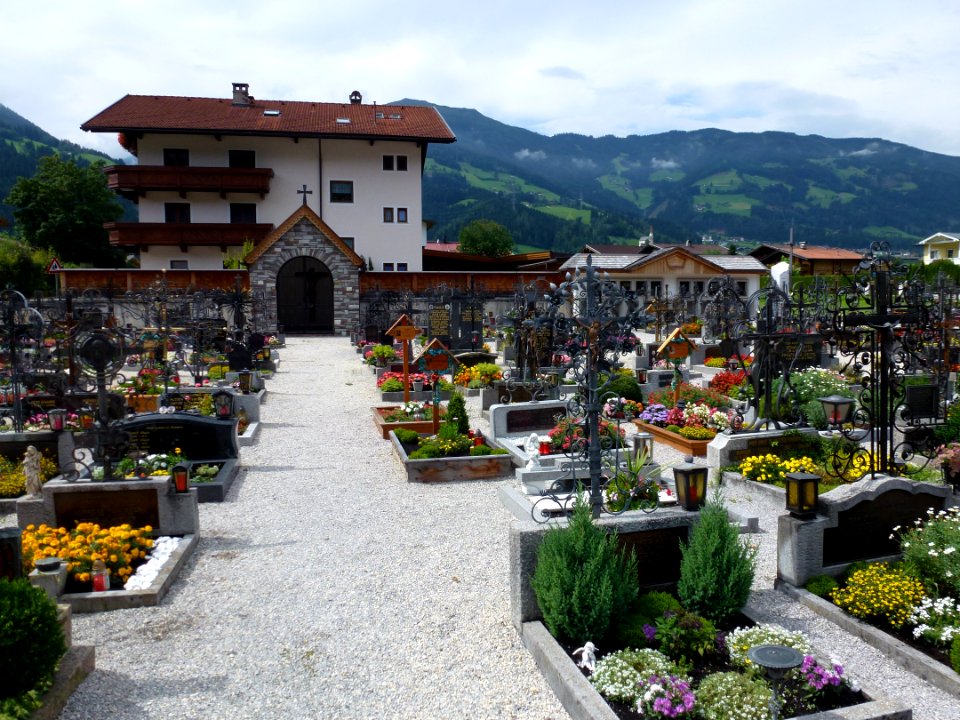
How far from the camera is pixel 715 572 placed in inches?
253

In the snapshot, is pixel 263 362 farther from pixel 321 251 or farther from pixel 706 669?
pixel 706 669

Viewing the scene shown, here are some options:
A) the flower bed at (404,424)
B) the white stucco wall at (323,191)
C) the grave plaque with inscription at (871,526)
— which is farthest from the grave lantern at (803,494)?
the white stucco wall at (323,191)

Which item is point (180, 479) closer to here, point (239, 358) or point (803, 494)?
point (803, 494)

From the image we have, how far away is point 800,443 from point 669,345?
5698 mm

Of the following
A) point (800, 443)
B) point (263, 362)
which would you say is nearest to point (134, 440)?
point (800, 443)

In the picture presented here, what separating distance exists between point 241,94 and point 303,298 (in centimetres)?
1772

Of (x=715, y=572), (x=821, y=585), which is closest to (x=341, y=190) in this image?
(x=821, y=585)

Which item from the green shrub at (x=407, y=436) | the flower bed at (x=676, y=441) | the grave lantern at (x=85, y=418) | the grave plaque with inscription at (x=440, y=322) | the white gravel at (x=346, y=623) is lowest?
the white gravel at (x=346, y=623)

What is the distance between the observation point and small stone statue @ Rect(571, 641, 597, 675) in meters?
5.76

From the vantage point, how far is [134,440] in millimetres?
11898

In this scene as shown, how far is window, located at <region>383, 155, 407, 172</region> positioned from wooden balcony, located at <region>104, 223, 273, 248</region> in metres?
8.42

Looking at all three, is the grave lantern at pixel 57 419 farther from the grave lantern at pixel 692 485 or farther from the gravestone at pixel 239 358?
the gravestone at pixel 239 358

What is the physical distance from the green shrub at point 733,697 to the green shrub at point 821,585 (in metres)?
2.06

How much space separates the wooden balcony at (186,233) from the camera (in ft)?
145
